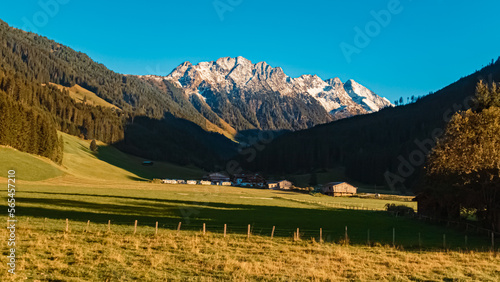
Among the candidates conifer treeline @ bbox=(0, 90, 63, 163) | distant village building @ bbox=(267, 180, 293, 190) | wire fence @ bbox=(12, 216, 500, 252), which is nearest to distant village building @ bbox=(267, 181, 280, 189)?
distant village building @ bbox=(267, 180, 293, 190)

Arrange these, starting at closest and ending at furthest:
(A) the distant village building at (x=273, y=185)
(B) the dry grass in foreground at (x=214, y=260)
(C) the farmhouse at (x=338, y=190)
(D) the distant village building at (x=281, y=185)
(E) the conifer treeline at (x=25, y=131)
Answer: (B) the dry grass in foreground at (x=214, y=260) → (E) the conifer treeline at (x=25, y=131) → (C) the farmhouse at (x=338, y=190) → (D) the distant village building at (x=281, y=185) → (A) the distant village building at (x=273, y=185)

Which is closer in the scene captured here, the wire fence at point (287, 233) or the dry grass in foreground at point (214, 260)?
the dry grass in foreground at point (214, 260)

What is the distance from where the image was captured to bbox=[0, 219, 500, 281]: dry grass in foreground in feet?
71.4

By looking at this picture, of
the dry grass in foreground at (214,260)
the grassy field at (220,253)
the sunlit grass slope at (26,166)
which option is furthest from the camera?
the sunlit grass slope at (26,166)

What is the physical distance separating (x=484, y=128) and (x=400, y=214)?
98.7 ft

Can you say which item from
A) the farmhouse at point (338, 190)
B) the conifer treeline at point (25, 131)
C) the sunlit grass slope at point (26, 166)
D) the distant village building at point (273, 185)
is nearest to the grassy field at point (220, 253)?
the sunlit grass slope at point (26, 166)

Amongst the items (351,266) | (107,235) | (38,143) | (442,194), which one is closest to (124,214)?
(107,235)

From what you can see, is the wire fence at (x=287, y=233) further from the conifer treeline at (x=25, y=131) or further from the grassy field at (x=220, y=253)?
the conifer treeline at (x=25, y=131)

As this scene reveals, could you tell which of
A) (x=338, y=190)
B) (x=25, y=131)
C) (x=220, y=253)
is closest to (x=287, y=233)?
(x=220, y=253)

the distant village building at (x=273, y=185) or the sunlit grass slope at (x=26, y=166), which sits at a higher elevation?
the sunlit grass slope at (x=26, y=166)

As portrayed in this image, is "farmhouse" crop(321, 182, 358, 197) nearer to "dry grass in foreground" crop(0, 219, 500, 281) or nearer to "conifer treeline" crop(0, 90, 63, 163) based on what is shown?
"conifer treeline" crop(0, 90, 63, 163)

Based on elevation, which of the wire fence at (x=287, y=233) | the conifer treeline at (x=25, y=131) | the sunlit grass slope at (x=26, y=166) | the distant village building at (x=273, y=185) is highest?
the conifer treeline at (x=25, y=131)

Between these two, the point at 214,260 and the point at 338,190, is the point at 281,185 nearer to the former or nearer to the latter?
the point at 338,190

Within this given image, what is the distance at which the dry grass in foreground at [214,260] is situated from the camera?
21766 mm
